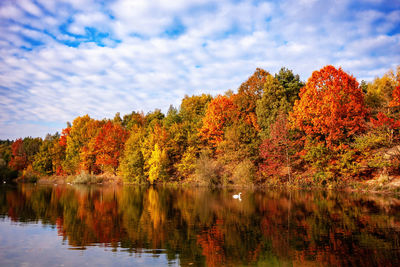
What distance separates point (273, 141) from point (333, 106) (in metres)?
10.6

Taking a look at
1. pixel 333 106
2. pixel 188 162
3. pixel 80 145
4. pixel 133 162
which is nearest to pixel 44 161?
pixel 80 145

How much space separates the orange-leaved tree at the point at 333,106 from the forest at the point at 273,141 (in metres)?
0.14

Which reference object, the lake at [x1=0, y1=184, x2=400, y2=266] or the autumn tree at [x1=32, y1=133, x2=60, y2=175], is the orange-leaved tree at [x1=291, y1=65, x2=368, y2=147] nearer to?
the lake at [x1=0, y1=184, x2=400, y2=266]

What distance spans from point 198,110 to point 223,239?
2906 inches

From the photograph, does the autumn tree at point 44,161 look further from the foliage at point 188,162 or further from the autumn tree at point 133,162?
the foliage at point 188,162

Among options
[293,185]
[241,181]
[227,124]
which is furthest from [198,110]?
[293,185]

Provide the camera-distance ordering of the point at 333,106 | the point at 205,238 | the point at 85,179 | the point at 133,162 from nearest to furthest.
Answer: the point at 205,238 < the point at 333,106 < the point at 133,162 < the point at 85,179

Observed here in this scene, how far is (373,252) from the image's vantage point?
37.3 feet

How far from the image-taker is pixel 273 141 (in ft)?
153

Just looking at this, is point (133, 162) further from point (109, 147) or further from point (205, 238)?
point (205, 238)

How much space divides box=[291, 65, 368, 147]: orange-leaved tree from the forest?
14 cm

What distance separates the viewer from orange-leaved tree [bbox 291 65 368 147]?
40.1m

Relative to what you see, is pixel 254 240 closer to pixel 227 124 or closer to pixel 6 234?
pixel 6 234

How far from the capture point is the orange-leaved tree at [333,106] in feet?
132
